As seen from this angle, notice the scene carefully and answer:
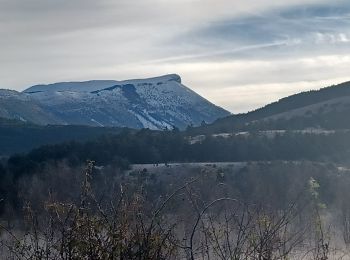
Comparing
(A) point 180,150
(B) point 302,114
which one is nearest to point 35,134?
(B) point 302,114

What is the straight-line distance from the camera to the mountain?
3735 inches

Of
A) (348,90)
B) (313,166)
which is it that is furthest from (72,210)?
(348,90)

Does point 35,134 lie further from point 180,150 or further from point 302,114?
point 180,150

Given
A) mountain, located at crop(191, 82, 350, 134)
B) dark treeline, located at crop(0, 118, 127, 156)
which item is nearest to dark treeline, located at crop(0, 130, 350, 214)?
mountain, located at crop(191, 82, 350, 134)

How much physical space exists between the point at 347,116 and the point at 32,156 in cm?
4450

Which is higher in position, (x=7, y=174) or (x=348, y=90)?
(x=348, y=90)

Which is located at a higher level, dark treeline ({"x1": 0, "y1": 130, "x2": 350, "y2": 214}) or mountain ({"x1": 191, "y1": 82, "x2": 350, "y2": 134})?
mountain ({"x1": 191, "y1": 82, "x2": 350, "y2": 134})

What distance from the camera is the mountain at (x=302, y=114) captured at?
94.9 m

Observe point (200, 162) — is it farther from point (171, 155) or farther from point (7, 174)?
point (7, 174)

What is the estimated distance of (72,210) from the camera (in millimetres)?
7180

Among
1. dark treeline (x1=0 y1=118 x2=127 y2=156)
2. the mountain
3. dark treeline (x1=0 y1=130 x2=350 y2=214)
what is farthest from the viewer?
dark treeline (x1=0 y1=118 x2=127 y2=156)

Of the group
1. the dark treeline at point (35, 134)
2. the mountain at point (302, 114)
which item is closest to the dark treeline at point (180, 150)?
the mountain at point (302, 114)

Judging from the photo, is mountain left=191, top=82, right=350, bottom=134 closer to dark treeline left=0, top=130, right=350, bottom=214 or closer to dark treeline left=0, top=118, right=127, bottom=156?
dark treeline left=0, top=130, right=350, bottom=214

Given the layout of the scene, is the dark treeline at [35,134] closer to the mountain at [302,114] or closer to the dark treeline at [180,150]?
the mountain at [302,114]
